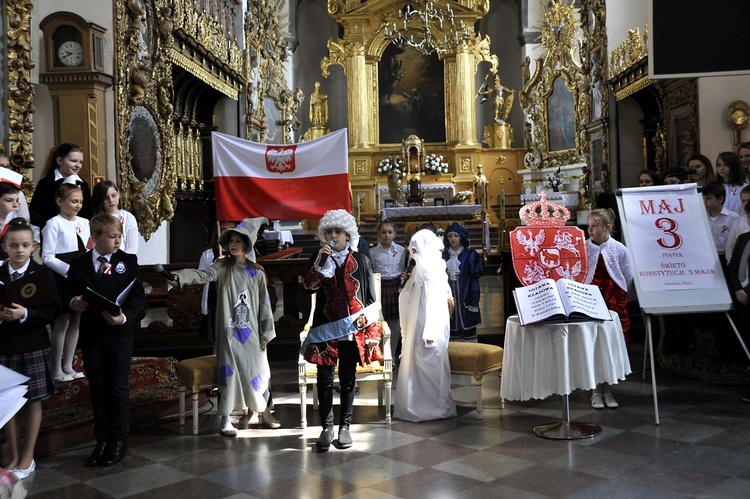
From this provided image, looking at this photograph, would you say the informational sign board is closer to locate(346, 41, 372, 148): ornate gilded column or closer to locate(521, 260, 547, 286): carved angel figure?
locate(521, 260, 547, 286): carved angel figure

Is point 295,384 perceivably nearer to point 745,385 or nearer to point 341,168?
point 341,168

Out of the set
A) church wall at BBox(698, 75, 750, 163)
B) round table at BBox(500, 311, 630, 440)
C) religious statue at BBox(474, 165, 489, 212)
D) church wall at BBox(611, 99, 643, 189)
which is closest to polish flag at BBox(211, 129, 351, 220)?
round table at BBox(500, 311, 630, 440)

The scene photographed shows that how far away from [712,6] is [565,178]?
1353cm

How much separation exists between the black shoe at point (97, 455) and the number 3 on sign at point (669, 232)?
425 cm

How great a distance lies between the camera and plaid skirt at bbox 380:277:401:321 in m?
7.11

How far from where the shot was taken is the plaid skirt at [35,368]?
443cm

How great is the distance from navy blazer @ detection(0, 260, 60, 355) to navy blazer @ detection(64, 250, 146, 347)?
0.49 ft

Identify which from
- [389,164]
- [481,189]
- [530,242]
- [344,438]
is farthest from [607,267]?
[389,164]

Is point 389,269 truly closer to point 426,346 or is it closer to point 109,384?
point 426,346

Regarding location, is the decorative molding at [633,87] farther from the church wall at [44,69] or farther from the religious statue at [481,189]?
the church wall at [44,69]

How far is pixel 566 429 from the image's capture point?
5.13 metres

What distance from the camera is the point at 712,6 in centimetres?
597

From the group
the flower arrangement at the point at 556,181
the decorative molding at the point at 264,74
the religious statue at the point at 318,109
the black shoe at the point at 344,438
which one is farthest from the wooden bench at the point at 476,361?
the religious statue at the point at 318,109

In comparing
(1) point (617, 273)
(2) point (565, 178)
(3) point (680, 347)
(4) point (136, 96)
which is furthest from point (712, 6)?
(2) point (565, 178)
